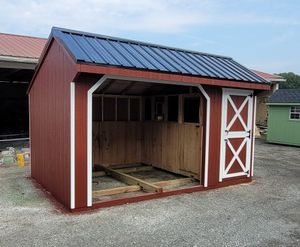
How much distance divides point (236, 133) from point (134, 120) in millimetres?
3110

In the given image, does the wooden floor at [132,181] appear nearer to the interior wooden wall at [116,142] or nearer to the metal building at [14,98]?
the interior wooden wall at [116,142]

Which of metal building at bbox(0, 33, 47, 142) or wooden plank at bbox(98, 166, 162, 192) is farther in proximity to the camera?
metal building at bbox(0, 33, 47, 142)

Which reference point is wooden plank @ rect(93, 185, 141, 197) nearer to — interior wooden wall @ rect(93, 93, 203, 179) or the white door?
interior wooden wall @ rect(93, 93, 203, 179)

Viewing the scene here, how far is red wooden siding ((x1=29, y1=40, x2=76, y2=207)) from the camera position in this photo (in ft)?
16.9

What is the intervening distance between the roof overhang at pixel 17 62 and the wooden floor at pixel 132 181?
476 centimetres

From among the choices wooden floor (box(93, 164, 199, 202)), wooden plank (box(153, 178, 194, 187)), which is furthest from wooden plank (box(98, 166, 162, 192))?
wooden plank (box(153, 178, 194, 187))

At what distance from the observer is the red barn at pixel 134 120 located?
5.05 meters

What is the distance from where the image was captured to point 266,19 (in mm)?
15055

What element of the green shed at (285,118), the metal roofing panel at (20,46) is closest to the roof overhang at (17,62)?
the metal roofing panel at (20,46)

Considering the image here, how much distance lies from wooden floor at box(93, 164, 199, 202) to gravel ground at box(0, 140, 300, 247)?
1.88ft

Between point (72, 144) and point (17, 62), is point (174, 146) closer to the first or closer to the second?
point (72, 144)

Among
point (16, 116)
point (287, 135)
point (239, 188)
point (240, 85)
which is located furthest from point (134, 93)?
point (287, 135)

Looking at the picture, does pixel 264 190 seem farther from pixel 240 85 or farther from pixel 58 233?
pixel 58 233

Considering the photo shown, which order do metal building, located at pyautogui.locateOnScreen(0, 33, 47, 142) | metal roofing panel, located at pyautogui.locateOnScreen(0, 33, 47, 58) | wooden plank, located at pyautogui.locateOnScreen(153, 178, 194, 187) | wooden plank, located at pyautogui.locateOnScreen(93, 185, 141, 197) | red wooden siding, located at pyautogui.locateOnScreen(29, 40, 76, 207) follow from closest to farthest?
red wooden siding, located at pyautogui.locateOnScreen(29, 40, 76, 207)
wooden plank, located at pyautogui.locateOnScreen(93, 185, 141, 197)
wooden plank, located at pyautogui.locateOnScreen(153, 178, 194, 187)
metal roofing panel, located at pyautogui.locateOnScreen(0, 33, 47, 58)
metal building, located at pyautogui.locateOnScreen(0, 33, 47, 142)
